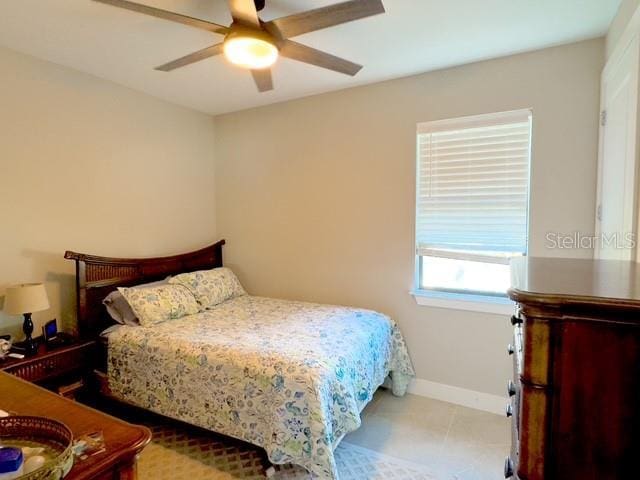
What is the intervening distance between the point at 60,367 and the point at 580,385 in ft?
9.24

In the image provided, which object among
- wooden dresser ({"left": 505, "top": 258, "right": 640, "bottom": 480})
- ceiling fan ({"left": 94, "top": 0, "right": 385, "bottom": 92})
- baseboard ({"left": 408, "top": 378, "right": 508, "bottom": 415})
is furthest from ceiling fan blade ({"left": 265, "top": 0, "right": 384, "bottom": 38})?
baseboard ({"left": 408, "top": 378, "right": 508, "bottom": 415})

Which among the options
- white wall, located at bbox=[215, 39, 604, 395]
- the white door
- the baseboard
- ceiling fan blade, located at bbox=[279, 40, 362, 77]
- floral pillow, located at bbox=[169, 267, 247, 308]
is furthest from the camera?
floral pillow, located at bbox=[169, 267, 247, 308]

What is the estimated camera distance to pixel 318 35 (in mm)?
2221

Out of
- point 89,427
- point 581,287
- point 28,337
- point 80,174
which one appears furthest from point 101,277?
point 581,287

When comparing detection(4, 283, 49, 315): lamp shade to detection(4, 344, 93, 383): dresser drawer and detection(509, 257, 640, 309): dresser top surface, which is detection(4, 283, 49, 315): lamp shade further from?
detection(509, 257, 640, 309): dresser top surface

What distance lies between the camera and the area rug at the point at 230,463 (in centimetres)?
203

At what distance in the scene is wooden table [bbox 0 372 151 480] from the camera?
0.79 metres

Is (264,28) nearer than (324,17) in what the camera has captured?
No

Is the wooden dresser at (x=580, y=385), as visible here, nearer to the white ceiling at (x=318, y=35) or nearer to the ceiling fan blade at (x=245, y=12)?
the ceiling fan blade at (x=245, y=12)

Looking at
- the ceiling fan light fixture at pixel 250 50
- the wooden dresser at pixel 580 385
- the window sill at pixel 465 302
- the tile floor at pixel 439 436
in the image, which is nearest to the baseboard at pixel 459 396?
the tile floor at pixel 439 436

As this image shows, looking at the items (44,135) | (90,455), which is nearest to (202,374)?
(90,455)

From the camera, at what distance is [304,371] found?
1892 millimetres

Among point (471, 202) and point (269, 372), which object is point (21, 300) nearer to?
point (269, 372)

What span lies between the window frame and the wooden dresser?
197 centimetres
